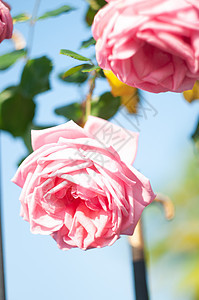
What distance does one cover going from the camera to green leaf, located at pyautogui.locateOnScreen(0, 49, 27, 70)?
2.09 ft

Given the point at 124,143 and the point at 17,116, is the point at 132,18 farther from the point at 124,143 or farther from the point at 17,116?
the point at 17,116

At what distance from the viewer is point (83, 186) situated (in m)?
0.42

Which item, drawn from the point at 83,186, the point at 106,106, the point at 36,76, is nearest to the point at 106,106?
the point at 106,106

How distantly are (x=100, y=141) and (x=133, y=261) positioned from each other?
27 centimetres

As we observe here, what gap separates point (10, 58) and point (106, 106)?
0.59 feet

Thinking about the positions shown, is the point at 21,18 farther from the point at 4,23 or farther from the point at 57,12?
the point at 4,23

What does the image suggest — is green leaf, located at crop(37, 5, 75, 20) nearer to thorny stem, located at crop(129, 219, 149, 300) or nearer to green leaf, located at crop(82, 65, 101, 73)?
green leaf, located at crop(82, 65, 101, 73)

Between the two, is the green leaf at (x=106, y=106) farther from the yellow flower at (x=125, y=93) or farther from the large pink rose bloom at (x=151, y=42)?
the large pink rose bloom at (x=151, y=42)

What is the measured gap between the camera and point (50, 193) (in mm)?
440

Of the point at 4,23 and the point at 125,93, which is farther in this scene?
the point at 125,93

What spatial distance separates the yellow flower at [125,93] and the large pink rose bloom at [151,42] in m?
0.23

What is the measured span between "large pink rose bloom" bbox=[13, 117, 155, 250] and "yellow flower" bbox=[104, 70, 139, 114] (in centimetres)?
18

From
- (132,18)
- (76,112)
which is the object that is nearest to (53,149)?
(132,18)

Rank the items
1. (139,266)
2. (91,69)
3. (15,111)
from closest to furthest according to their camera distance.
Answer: (91,69), (139,266), (15,111)
